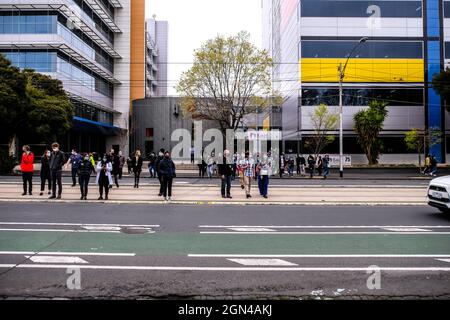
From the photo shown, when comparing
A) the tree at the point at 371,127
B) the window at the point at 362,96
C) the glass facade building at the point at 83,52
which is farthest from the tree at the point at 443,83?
the glass facade building at the point at 83,52

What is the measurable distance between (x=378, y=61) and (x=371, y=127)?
7515 millimetres

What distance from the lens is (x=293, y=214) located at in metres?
10.5

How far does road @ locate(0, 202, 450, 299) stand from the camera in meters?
4.52

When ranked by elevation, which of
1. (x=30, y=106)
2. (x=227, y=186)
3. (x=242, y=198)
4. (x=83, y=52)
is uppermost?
(x=83, y=52)

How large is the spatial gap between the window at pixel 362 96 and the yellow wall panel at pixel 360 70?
0.99 metres

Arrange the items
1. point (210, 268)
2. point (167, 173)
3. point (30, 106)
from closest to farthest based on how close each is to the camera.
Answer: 1. point (210, 268)
2. point (167, 173)
3. point (30, 106)

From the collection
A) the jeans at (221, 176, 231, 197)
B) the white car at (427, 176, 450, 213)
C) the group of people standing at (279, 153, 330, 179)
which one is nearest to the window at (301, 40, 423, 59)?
the group of people standing at (279, 153, 330, 179)

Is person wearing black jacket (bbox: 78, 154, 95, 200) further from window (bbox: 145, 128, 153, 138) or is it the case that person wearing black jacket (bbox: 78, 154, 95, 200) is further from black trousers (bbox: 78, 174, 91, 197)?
window (bbox: 145, 128, 153, 138)

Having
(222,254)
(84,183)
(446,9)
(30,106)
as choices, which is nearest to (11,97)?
(30,106)

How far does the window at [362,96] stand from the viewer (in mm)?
37656

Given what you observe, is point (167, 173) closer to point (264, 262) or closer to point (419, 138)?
point (264, 262)

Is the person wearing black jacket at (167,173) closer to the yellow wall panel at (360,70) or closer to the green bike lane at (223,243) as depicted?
the green bike lane at (223,243)

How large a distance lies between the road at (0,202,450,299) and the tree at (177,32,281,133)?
21.4 metres

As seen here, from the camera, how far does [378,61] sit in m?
37.7
